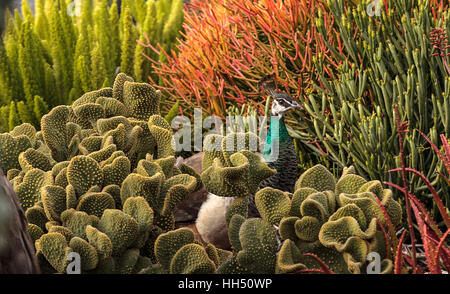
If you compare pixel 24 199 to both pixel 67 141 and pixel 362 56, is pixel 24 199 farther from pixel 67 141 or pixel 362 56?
pixel 362 56

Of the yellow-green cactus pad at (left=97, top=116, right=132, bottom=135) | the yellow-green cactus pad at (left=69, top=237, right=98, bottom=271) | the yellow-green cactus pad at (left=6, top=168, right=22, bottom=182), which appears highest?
the yellow-green cactus pad at (left=97, top=116, right=132, bottom=135)

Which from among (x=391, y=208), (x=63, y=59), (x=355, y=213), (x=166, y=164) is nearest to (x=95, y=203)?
(x=166, y=164)

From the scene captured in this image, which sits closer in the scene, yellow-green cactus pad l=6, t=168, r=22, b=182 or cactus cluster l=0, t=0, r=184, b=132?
yellow-green cactus pad l=6, t=168, r=22, b=182

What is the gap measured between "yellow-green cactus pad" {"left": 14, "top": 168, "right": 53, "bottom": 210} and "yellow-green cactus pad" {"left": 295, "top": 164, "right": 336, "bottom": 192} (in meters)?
0.76

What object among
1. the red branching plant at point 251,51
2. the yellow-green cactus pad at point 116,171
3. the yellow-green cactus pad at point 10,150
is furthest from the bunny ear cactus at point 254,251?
the red branching plant at point 251,51

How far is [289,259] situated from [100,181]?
599 millimetres

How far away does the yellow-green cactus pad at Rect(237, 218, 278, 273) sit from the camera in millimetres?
1276

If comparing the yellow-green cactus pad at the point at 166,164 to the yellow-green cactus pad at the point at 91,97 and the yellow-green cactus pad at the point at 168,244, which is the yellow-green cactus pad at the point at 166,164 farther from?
the yellow-green cactus pad at the point at 91,97

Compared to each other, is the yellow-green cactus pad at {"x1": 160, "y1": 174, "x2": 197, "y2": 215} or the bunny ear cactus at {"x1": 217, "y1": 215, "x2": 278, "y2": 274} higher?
the yellow-green cactus pad at {"x1": 160, "y1": 174, "x2": 197, "y2": 215}

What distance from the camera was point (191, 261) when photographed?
1.27 m

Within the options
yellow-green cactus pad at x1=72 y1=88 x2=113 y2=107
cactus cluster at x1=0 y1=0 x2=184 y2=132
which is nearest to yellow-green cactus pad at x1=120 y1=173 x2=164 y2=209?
yellow-green cactus pad at x1=72 y1=88 x2=113 y2=107

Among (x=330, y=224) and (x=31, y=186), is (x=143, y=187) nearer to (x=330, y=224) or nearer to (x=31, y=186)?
(x=31, y=186)

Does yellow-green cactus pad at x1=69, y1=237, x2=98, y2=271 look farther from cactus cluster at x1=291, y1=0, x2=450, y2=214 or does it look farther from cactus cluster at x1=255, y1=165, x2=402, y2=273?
cactus cluster at x1=291, y1=0, x2=450, y2=214
